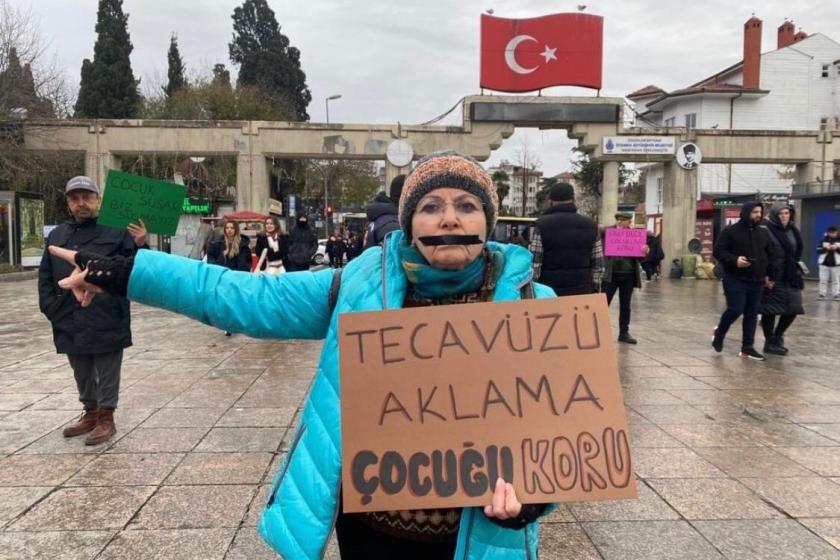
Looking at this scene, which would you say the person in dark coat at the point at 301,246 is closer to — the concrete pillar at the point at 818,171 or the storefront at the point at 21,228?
the storefront at the point at 21,228

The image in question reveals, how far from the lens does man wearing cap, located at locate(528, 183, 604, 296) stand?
21.1 ft

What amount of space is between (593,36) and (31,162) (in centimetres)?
1986

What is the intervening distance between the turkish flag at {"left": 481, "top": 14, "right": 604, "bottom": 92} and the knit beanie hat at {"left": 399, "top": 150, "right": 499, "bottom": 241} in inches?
851

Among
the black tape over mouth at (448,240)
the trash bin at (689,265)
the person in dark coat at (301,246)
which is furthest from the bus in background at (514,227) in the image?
the black tape over mouth at (448,240)

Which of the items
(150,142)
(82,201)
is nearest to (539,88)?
(150,142)

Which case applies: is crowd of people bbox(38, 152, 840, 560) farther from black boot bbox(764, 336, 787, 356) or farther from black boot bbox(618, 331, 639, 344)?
black boot bbox(764, 336, 787, 356)

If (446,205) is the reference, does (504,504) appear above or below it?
below

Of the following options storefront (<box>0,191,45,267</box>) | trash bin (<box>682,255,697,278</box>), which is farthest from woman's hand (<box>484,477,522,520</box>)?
trash bin (<box>682,255,697,278</box>)

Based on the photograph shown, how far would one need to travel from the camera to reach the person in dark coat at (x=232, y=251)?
10867mm

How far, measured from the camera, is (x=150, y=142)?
72.2 ft

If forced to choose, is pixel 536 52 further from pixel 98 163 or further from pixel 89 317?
pixel 89 317

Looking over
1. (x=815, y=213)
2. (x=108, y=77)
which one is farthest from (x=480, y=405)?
(x=108, y=77)

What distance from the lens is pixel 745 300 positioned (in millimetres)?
7961

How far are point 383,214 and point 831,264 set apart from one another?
13650 millimetres
